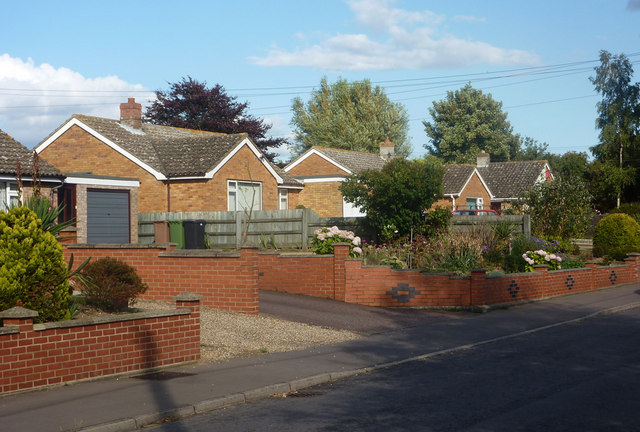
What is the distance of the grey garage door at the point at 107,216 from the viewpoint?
1112 inches

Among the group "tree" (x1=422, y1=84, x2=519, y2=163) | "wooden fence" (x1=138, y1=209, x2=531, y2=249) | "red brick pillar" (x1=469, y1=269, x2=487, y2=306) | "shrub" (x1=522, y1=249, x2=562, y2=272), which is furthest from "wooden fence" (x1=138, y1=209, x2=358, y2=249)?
"tree" (x1=422, y1=84, x2=519, y2=163)

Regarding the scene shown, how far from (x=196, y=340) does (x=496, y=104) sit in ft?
264

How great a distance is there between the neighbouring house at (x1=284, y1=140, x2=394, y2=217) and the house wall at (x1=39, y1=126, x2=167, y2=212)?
39.3ft

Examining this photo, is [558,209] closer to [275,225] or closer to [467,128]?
[275,225]

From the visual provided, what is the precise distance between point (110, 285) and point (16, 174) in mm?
12033

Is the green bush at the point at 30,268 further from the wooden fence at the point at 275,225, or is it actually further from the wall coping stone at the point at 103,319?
the wooden fence at the point at 275,225

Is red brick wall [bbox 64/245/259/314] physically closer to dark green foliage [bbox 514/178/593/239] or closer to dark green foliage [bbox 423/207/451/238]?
dark green foliage [bbox 423/207/451/238]

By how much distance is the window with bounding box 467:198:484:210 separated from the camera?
53213mm

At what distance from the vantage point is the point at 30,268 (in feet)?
34.0

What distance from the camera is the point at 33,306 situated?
10.4 metres

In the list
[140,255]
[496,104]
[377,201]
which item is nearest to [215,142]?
[377,201]

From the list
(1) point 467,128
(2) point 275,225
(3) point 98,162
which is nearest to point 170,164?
(3) point 98,162

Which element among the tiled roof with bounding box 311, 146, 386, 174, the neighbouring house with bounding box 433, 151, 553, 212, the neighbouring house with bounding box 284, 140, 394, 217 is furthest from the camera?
the neighbouring house with bounding box 433, 151, 553, 212

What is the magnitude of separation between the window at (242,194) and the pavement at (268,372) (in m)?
14.1
